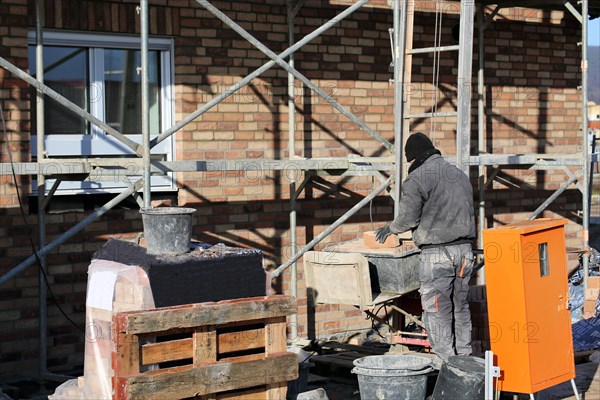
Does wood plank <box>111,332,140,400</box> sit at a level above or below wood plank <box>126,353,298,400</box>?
above

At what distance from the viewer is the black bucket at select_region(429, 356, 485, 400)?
7039mm

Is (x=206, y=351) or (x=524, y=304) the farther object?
(x=524, y=304)

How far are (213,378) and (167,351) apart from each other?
329 mm

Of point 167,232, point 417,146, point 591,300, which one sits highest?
point 417,146

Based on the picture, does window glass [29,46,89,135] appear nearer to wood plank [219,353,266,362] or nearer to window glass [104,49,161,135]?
window glass [104,49,161,135]

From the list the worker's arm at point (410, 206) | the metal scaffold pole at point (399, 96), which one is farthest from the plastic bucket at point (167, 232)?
the metal scaffold pole at point (399, 96)

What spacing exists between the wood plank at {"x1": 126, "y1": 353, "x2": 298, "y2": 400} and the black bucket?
3.74 ft

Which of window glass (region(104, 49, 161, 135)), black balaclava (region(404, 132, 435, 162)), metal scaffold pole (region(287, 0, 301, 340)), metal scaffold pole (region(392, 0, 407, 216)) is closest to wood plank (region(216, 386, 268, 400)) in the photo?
black balaclava (region(404, 132, 435, 162))

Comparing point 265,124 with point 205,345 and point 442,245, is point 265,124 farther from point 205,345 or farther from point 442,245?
point 205,345

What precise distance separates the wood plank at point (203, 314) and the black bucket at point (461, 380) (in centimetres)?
123

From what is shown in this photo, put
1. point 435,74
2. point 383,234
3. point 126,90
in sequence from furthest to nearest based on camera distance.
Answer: point 435,74, point 126,90, point 383,234

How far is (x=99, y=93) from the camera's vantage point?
29.7 ft

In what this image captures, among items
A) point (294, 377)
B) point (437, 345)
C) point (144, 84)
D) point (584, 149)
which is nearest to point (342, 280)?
point (437, 345)

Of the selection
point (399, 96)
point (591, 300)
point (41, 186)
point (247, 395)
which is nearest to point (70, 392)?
point (247, 395)
